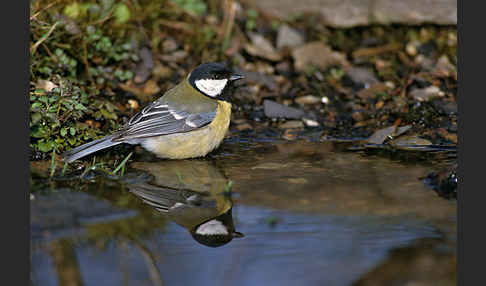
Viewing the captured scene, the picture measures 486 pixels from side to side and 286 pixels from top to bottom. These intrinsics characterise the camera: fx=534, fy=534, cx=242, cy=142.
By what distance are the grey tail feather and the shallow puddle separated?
0.98 feet

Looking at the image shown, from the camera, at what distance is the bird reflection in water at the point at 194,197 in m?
2.93

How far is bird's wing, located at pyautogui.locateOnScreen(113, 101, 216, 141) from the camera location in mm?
4262

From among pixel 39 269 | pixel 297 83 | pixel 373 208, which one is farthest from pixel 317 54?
pixel 39 269

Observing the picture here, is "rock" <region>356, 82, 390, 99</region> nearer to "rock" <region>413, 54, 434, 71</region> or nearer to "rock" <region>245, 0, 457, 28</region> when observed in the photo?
"rock" <region>413, 54, 434, 71</region>

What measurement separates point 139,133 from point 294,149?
132cm

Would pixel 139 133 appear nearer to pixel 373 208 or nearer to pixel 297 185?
pixel 297 185

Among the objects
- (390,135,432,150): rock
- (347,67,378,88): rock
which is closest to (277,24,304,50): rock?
(347,67,378,88): rock

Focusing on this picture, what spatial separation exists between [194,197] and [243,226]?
57cm

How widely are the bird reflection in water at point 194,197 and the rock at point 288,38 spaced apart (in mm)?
2712

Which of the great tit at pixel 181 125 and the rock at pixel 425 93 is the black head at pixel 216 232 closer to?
the great tit at pixel 181 125

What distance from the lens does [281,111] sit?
211 inches

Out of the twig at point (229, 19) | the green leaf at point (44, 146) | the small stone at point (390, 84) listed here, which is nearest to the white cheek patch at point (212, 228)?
the green leaf at point (44, 146)

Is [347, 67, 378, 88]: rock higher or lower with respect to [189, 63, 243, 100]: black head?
lower

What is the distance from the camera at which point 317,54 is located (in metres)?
6.30
